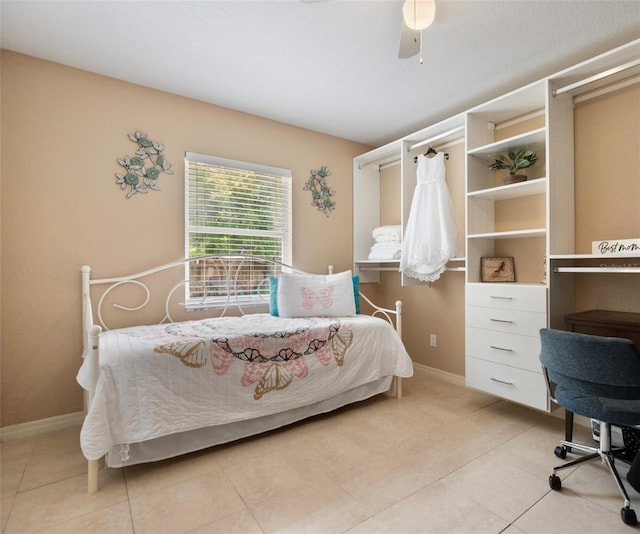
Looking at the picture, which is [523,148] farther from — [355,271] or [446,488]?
[446,488]

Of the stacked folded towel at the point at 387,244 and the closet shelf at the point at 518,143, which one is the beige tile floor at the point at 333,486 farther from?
the closet shelf at the point at 518,143

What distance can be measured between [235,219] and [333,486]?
2162 mm

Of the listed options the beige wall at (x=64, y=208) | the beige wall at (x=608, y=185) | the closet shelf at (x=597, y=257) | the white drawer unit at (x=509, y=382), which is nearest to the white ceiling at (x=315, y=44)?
the beige wall at (x=64, y=208)

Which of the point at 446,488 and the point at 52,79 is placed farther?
the point at 52,79

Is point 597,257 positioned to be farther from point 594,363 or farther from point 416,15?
point 416,15

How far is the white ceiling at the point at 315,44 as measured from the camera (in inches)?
68.9

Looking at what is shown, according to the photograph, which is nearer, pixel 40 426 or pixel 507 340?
pixel 40 426

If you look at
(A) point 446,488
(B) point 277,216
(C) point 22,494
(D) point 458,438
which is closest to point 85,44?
(B) point 277,216

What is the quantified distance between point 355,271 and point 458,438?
197 centimetres

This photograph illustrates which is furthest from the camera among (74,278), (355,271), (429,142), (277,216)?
(355,271)

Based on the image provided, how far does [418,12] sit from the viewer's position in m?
1.50

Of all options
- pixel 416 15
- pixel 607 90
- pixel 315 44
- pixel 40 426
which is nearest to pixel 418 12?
pixel 416 15

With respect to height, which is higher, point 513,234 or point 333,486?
point 513,234

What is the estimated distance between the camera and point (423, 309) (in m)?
3.37
